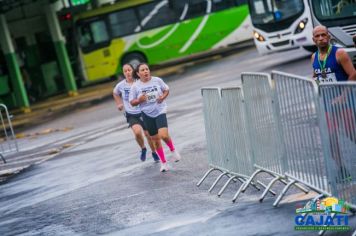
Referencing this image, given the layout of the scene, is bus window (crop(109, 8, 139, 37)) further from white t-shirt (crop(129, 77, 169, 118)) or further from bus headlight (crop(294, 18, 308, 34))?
white t-shirt (crop(129, 77, 169, 118))

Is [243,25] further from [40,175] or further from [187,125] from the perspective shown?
[40,175]

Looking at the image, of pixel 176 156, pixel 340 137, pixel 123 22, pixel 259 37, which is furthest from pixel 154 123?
pixel 123 22

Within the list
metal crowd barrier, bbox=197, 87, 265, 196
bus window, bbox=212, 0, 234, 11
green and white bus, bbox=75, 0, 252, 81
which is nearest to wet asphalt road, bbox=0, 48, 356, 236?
metal crowd barrier, bbox=197, 87, 265, 196

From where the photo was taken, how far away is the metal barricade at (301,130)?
7539 mm

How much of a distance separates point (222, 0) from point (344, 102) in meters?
28.8

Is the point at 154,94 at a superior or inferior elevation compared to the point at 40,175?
superior

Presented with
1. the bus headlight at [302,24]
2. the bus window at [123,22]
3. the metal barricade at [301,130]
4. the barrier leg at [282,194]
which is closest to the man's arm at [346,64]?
the metal barricade at [301,130]

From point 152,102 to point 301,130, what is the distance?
201 inches

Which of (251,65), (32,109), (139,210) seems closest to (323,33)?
(139,210)

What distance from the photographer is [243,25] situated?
1388 inches

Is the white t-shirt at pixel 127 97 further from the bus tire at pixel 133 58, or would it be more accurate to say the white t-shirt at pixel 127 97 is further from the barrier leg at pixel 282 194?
the bus tire at pixel 133 58

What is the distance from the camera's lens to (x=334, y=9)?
18688 millimetres

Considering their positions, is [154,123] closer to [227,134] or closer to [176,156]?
[176,156]

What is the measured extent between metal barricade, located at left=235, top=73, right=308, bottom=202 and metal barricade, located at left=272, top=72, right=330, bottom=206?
11 cm
